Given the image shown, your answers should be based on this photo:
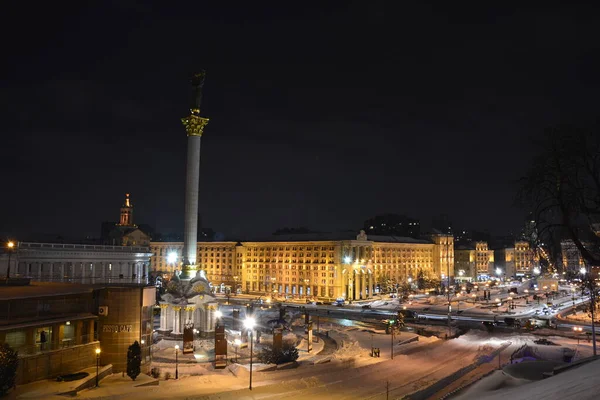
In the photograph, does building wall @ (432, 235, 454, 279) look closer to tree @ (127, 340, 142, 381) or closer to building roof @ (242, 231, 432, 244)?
building roof @ (242, 231, 432, 244)

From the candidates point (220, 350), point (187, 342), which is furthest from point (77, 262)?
point (220, 350)

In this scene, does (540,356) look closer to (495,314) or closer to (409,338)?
(409,338)

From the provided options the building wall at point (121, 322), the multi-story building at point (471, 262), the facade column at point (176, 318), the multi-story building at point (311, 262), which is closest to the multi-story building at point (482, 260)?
the multi-story building at point (471, 262)

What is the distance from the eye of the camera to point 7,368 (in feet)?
85.4

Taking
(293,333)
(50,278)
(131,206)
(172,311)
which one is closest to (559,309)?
(293,333)

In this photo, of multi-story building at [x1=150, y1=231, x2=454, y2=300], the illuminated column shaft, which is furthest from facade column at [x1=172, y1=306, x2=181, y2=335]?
multi-story building at [x1=150, y1=231, x2=454, y2=300]

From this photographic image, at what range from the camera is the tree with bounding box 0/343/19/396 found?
2575 cm

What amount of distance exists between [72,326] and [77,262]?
4268 centimetres

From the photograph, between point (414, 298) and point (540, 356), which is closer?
point (540, 356)

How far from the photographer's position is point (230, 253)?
5192 inches

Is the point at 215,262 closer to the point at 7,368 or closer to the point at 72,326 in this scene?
the point at 72,326

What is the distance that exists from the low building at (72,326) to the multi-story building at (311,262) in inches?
2917

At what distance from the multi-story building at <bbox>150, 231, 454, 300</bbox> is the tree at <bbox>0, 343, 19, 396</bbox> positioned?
278 ft

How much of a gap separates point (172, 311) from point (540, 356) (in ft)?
116
